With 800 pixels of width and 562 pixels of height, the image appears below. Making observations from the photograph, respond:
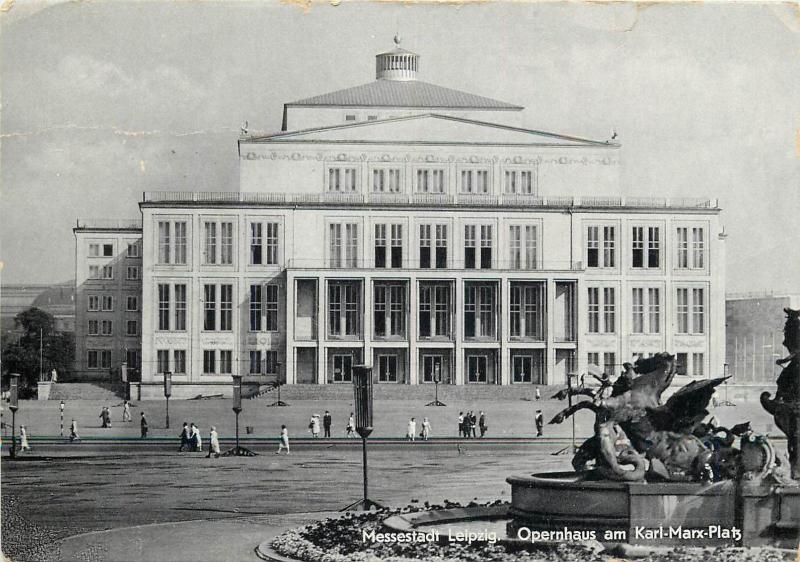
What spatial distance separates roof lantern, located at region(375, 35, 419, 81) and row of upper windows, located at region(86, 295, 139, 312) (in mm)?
17513

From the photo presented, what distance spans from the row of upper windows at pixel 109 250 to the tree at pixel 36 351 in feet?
14.1

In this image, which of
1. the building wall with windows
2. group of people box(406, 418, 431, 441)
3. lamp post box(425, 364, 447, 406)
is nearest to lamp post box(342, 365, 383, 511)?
group of people box(406, 418, 431, 441)

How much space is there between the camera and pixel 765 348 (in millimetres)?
67188

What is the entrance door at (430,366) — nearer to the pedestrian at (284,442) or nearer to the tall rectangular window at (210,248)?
the tall rectangular window at (210,248)

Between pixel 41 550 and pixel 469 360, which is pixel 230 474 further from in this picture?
pixel 469 360

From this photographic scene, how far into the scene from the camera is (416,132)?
228 ft

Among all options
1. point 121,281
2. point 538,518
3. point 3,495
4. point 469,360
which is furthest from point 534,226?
point 538,518

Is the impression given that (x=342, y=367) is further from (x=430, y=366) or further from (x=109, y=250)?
(x=109, y=250)

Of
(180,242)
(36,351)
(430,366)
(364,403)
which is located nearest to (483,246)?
(430,366)

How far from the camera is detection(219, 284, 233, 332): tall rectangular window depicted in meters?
66.6

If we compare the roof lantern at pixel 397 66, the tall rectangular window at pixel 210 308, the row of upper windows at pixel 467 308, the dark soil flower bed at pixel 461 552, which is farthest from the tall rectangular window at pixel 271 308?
the dark soil flower bed at pixel 461 552

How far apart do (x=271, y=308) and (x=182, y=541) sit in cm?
4540

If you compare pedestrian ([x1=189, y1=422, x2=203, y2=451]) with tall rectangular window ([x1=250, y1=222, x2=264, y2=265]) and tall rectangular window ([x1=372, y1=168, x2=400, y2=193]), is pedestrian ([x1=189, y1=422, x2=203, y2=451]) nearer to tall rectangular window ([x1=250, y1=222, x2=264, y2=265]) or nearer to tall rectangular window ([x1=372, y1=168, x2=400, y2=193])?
tall rectangular window ([x1=250, y1=222, x2=264, y2=265])

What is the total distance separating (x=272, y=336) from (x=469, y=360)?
983cm
